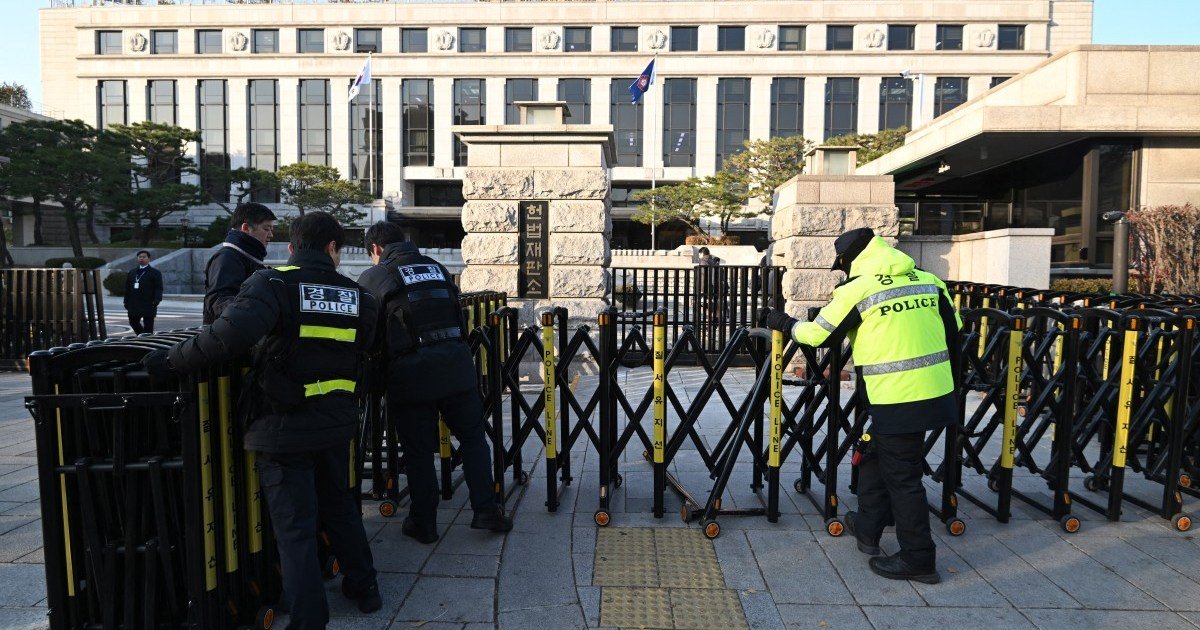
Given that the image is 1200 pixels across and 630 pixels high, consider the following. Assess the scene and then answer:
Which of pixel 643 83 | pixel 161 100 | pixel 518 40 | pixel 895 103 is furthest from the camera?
pixel 161 100

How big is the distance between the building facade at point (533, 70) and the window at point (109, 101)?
9 centimetres

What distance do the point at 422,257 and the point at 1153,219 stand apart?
14.2m

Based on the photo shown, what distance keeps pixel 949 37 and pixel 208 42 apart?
54.2 meters

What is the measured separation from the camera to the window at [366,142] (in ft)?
169

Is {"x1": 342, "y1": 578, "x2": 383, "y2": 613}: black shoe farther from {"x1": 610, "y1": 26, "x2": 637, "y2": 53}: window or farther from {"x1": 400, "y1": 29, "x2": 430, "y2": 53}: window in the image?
{"x1": 400, "y1": 29, "x2": 430, "y2": 53}: window

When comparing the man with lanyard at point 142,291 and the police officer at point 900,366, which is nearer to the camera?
the police officer at point 900,366

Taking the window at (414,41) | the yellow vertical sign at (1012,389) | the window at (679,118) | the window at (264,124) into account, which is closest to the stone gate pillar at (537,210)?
the yellow vertical sign at (1012,389)

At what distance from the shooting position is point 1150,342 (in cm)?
511

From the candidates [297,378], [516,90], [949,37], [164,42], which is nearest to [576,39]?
[516,90]

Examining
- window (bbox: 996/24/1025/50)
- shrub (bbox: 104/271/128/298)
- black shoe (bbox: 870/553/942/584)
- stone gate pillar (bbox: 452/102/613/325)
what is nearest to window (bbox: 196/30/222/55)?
shrub (bbox: 104/271/128/298)

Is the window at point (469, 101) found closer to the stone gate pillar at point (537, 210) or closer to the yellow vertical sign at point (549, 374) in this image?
the stone gate pillar at point (537, 210)

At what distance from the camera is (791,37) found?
5003 cm

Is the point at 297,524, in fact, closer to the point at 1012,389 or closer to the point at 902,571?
the point at 902,571

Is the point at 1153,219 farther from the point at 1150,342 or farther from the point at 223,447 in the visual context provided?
the point at 223,447
